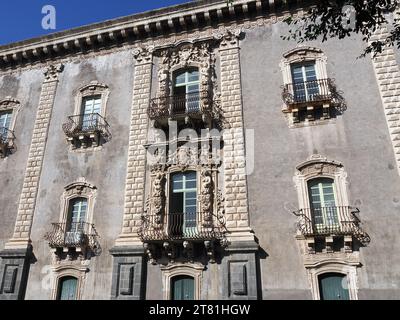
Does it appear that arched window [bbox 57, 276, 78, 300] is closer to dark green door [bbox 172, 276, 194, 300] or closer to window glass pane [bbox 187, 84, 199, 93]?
dark green door [bbox 172, 276, 194, 300]

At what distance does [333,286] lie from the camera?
12883 mm

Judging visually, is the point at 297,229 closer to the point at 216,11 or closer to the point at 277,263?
the point at 277,263

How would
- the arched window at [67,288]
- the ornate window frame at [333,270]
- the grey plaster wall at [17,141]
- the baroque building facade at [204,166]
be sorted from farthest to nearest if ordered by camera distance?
the grey plaster wall at [17,141] < the arched window at [67,288] < the baroque building facade at [204,166] < the ornate window frame at [333,270]

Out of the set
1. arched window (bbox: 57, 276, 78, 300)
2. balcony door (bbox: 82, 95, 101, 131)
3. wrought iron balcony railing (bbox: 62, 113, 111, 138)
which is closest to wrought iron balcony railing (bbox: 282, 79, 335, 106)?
wrought iron balcony railing (bbox: 62, 113, 111, 138)

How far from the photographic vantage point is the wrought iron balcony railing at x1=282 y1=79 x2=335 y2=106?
1524 cm

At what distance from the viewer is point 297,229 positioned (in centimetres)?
1366

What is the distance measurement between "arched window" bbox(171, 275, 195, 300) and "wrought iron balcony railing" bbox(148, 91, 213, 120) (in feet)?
21.1

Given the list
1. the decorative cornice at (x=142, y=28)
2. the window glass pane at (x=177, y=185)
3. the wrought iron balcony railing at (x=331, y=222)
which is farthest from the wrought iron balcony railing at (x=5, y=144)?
the wrought iron balcony railing at (x=331, y=222)

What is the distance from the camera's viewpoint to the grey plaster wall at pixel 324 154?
1291 cm

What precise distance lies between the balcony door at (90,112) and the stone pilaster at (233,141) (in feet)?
19.4

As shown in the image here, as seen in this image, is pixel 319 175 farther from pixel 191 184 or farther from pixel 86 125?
pixel 86 125

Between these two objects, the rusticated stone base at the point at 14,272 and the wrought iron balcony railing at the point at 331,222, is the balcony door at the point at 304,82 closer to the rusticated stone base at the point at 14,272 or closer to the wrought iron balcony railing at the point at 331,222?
the wrought iron balcony railing at the point at 331,222

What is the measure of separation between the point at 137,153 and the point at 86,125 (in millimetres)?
3251

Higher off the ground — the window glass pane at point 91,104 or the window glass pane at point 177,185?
the window glass pane at point 91,104
